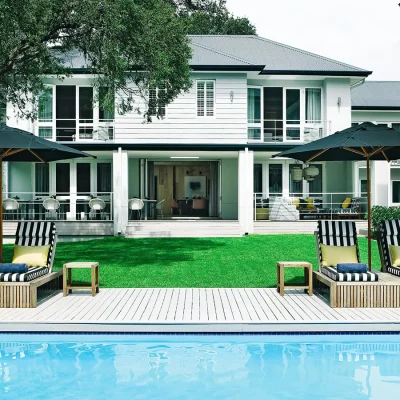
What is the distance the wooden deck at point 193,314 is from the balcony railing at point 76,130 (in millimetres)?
13358

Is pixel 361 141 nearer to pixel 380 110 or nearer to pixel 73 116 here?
pixel 73 116

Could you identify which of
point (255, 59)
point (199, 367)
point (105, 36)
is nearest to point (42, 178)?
point (255, 59)

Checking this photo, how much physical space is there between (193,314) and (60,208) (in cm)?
1564

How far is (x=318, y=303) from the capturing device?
8664 millimetres

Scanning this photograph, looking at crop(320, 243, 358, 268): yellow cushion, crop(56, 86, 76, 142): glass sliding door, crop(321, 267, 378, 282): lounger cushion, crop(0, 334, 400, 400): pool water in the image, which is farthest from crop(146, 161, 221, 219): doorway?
crop(0, 334, 400, 400): pool water

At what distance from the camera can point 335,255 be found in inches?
388

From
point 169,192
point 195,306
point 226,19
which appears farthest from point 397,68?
point 195,306

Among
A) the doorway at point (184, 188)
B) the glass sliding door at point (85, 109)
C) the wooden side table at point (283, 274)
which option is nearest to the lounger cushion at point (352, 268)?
the wooden side table at point (283, 274)

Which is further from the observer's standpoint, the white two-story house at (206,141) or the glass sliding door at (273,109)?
the glass sliding door at (273,109)

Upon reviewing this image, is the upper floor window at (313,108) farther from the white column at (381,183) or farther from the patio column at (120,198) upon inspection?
the patio column at (120,198)

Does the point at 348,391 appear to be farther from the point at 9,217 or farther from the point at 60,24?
the point at 9,217

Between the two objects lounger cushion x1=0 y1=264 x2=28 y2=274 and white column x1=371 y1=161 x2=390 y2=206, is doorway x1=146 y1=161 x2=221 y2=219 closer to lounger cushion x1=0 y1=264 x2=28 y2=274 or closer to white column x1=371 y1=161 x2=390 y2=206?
white column x1=371 y1=161 x2=390 y2=206

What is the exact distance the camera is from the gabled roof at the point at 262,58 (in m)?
21.4

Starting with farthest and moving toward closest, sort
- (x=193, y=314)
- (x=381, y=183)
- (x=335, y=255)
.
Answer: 1. (x=381, y=183)
2. (x=335, y=255)
3. (x=193, y=314)
